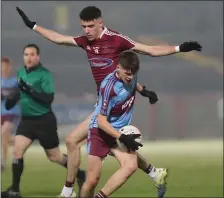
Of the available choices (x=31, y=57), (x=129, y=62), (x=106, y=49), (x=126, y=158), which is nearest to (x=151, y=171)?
(x=126, y=158)

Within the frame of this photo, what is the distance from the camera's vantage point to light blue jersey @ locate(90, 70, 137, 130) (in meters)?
8.70

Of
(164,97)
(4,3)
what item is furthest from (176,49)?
(4,3)

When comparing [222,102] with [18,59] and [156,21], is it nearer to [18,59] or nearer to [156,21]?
[156,21]

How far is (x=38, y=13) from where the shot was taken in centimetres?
2941

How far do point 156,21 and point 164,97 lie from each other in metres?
4.29

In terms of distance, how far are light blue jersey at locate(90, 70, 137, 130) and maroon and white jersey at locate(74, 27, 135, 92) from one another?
0.51 metres

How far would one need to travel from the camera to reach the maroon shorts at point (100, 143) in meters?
8.99

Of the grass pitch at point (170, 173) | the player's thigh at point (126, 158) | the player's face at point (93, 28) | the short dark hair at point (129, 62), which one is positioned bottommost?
the grass pitch at point (170, 173)

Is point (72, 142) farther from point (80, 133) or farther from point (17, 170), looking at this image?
point (17, 170)

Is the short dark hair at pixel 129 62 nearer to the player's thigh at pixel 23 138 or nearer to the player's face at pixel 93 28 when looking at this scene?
the player's face at pixel 93 28

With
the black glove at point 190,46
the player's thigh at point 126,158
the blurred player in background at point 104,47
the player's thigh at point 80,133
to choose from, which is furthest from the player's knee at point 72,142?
the black glove at point 190,46

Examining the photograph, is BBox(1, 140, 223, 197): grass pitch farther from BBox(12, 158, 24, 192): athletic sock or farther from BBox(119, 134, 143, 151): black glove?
BBox(119, 134, 143, 151): black glove

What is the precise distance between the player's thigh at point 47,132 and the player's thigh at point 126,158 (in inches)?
117

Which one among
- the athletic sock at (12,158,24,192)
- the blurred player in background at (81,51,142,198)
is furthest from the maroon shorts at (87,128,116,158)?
the athletic sock at (12,158,24,192)
